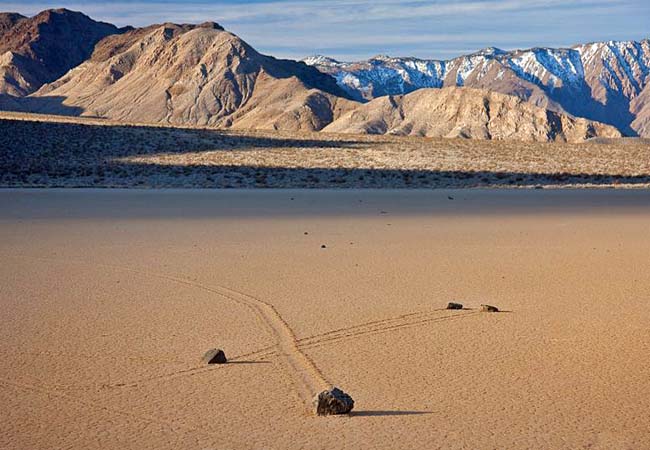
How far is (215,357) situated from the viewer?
215 inches

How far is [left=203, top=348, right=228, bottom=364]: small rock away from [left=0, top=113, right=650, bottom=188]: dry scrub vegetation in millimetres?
21464

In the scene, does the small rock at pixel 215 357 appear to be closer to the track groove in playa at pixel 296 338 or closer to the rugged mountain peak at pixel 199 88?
the track groove in playa at pixel 296 338

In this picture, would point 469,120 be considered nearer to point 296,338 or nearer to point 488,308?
point 488,308

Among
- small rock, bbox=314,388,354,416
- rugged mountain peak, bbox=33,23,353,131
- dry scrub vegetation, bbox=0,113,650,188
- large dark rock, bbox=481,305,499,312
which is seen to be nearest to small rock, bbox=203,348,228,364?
small rock, bbox=314,388,354,416

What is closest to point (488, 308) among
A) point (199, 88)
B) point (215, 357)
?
point (215, 357)

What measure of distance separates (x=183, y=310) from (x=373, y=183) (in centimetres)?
2114

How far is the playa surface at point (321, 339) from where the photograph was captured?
438cm

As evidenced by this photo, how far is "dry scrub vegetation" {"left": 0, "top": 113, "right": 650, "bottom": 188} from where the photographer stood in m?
28.2

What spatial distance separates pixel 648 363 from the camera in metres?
5.53

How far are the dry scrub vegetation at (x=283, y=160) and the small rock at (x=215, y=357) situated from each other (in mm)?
21464

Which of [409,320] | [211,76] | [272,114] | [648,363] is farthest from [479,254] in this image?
[211,76]

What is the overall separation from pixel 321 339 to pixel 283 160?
26572 millimetres

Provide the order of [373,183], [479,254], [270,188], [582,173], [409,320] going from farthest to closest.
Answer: [582,173]
[373,183]
[270,188]
[479,254]
[409,320]

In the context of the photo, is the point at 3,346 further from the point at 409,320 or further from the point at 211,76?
the point at 211,76
